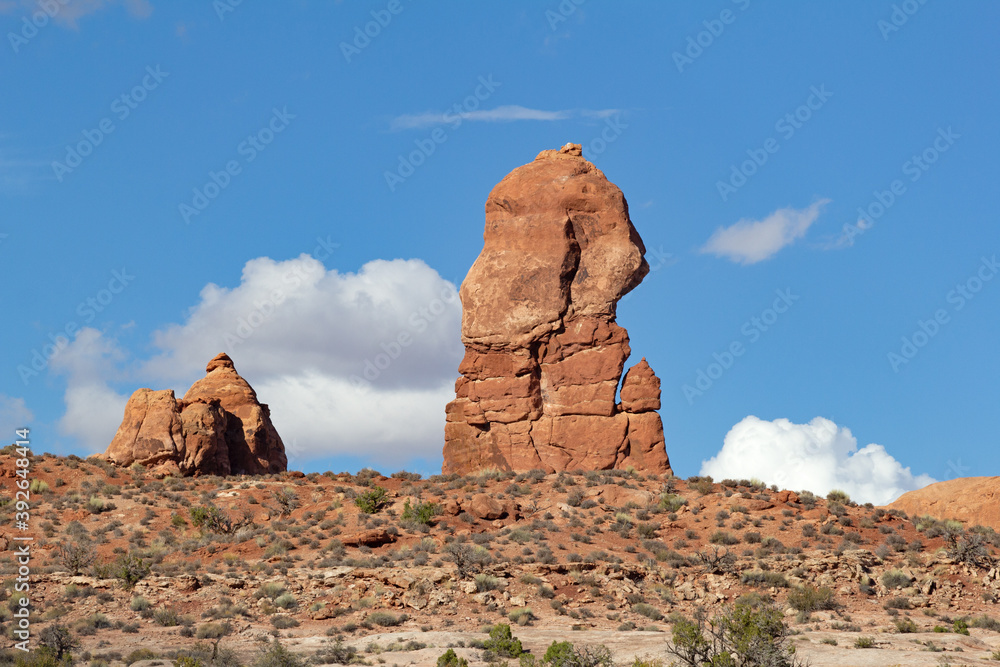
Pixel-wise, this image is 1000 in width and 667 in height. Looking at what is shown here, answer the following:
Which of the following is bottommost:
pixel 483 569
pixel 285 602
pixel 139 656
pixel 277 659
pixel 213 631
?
pixel 277 659

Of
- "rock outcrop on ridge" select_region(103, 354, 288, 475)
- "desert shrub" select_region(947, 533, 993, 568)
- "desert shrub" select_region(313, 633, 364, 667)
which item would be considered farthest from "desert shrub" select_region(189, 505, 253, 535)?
"desert shrub" select_region(947, 533, 993, 568)

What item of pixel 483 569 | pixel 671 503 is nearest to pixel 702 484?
pixel 671 503

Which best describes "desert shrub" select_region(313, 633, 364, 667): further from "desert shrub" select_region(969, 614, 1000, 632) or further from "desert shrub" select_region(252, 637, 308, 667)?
"desert shrub" select_region(969, 614, 1000, 632)

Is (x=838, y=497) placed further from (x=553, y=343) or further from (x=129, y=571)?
(x=129, y=571)

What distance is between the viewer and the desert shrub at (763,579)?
2659 cm

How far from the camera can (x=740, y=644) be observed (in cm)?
1784

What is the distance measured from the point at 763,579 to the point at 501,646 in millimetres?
9364

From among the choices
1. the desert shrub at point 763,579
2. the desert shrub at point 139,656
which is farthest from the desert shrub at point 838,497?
the desert shrub at point 139,656

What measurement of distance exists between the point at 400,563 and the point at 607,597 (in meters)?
5.51

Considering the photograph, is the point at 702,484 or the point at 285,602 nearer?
the point at 285,602

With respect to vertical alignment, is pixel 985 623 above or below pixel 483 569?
below

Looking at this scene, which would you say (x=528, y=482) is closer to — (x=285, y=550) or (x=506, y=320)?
(x=506, y=320)

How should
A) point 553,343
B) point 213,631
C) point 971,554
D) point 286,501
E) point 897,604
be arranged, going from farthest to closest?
point 553,343
point 286,501
point 971,554
point 897,604
point 213,631

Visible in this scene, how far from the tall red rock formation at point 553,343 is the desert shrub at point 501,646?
16.6 metres
